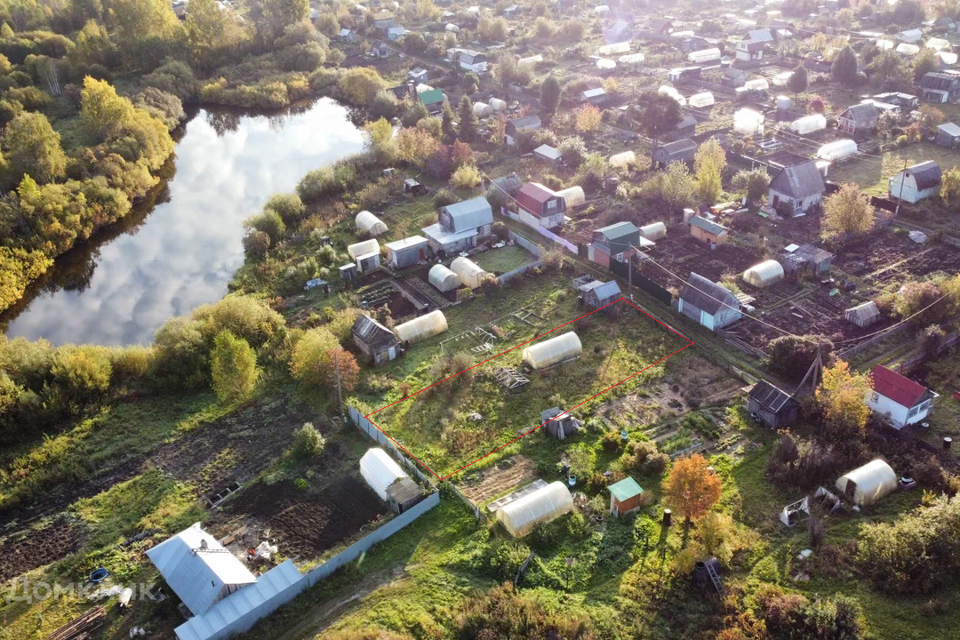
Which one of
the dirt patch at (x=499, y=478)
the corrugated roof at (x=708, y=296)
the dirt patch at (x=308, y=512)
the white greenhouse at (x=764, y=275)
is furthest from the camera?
the white greenhouse at (x=764, y=275)

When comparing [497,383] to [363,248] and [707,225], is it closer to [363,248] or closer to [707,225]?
[363,248]

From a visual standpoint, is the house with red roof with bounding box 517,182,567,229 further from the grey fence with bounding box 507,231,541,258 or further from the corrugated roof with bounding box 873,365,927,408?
the corrugated roof with bounding box 873,365,927,408

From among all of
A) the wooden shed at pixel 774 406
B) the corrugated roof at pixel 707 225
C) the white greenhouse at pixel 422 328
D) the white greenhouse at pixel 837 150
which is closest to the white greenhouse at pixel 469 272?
the white greenhouse at pixel 422 328

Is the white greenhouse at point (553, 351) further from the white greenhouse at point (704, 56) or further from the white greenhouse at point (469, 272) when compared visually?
the white greenhouse at point (704, 56)

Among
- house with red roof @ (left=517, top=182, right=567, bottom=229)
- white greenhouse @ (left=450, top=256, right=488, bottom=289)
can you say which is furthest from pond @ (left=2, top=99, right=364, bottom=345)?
house with red roof @ (left=517, top=182, right=567, bottom=229)

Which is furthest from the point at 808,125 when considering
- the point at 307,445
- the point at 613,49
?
the point at 307,445

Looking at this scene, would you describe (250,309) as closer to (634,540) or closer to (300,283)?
(300,283)
